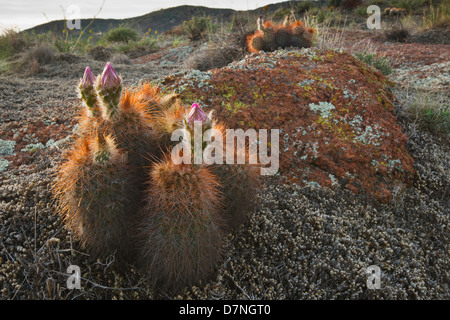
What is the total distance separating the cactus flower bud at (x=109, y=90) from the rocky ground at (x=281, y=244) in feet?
2.64

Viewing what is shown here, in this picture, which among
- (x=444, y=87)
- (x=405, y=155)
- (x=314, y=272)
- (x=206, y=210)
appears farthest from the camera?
(x=444, y=87)

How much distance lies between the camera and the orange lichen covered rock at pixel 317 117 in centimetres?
276

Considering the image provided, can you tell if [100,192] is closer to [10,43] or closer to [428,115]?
[428,115]

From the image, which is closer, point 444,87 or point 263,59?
point 263,59

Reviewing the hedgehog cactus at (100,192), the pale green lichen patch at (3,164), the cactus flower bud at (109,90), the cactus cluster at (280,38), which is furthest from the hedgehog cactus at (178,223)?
the cactus cluster at (280,38)

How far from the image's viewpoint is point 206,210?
1676 millimetres

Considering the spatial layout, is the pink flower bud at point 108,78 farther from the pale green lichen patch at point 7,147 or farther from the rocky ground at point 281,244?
the pale green lichen patch at point 7,147

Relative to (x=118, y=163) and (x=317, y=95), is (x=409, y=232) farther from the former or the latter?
(x=118, y=163)

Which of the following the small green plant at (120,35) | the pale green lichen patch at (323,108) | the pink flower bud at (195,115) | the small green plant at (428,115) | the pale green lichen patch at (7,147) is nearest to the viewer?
the pink flower bud at (195,115)

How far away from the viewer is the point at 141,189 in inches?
71.3

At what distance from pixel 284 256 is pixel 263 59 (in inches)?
99.9

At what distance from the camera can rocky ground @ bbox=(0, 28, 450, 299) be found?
187 cm

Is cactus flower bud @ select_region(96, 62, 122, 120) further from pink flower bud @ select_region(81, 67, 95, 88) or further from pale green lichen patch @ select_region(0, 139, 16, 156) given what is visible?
pale green lichen patch @ select_region(0, 139, 16, 156)
